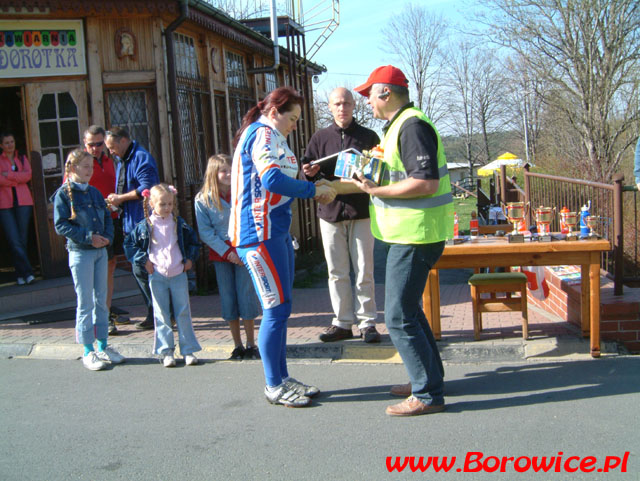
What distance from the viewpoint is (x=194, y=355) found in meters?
6.06

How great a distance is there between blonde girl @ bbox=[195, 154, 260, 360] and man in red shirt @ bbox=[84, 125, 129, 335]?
1441 mm

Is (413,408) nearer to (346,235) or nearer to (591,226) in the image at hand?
(346,235)

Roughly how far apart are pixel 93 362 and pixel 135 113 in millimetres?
4204

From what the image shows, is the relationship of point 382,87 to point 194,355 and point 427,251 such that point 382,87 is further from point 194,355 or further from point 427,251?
point 194,355

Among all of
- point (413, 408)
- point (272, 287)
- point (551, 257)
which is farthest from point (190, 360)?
point (551, 257)

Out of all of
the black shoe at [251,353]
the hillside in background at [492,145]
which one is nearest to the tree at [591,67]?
the black shoe at [251,353]

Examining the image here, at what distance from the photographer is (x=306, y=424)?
4262mm

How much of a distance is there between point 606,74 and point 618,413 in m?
11.0

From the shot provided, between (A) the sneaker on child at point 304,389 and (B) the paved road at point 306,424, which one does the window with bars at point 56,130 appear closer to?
(B) the paved road at point 306,424

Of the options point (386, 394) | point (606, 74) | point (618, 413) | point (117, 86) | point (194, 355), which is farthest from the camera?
point (606, 74)

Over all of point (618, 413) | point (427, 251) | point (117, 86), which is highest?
point (117, 86)

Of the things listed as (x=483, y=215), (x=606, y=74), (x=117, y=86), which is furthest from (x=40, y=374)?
(x=606, y=74)

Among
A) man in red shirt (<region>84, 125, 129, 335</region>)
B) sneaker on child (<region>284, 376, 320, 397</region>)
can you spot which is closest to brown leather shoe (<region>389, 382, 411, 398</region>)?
sneaker on child (<region>284, 376, 320, 397</region>)

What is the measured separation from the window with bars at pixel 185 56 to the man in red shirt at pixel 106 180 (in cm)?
288
